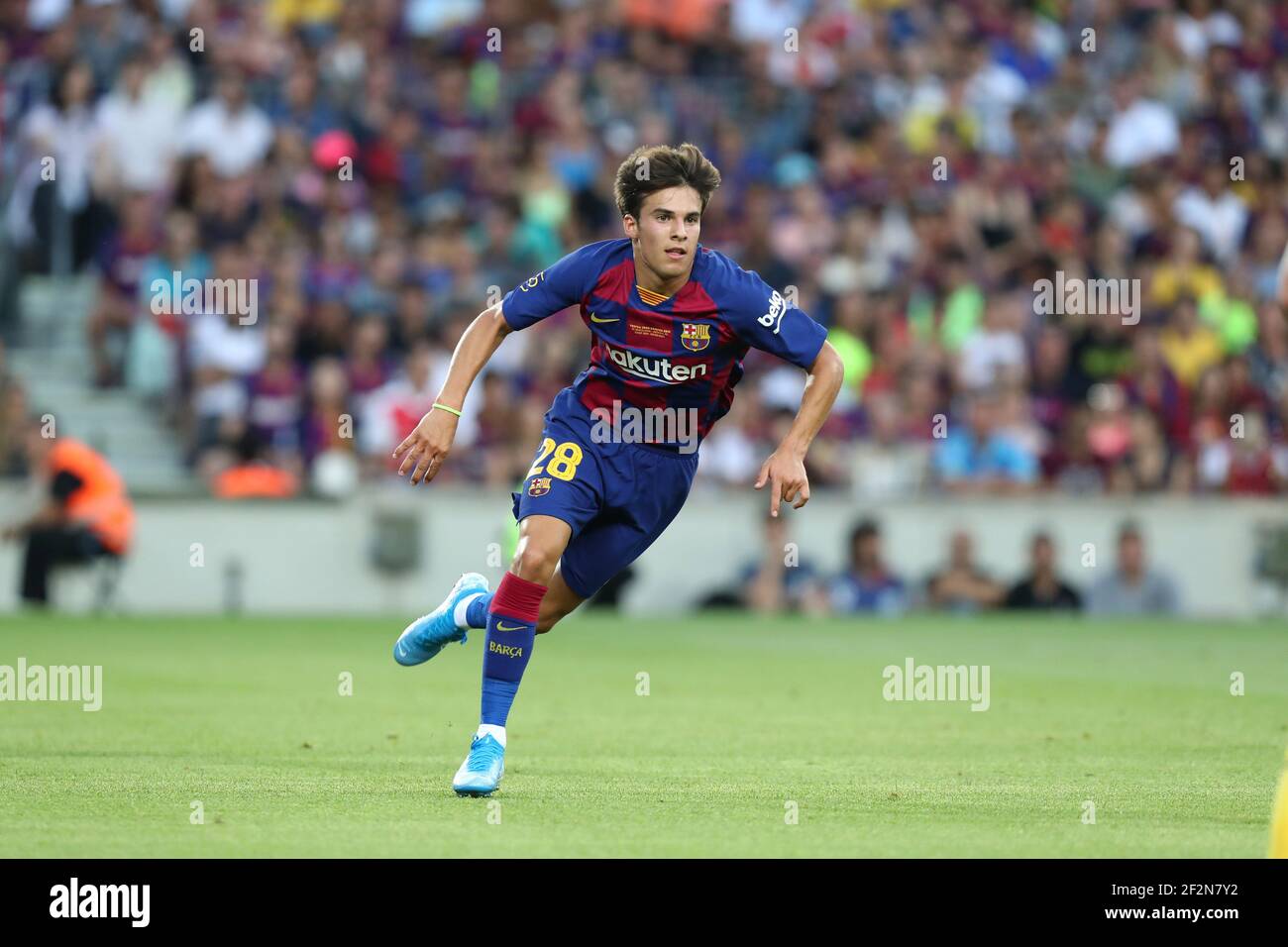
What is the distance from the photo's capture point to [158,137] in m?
23.1

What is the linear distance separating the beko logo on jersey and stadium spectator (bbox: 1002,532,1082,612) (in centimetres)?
1239

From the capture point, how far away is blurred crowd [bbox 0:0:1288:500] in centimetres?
2198

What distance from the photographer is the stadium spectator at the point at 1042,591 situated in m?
21.5

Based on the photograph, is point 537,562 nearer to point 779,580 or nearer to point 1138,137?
point 779,580

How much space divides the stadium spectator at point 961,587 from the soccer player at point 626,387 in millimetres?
12146

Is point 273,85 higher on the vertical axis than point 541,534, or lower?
higher

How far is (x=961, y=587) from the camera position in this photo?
21766mm

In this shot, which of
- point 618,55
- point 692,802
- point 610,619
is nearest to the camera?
point 692,802

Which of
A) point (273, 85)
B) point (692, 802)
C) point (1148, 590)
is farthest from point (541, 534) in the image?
point (273, 85)

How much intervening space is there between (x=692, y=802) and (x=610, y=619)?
477 inches

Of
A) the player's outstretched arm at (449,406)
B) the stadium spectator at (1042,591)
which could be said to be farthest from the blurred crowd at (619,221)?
the player's outstretched arm at (449,406)

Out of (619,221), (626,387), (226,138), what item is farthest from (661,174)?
(226,138)
